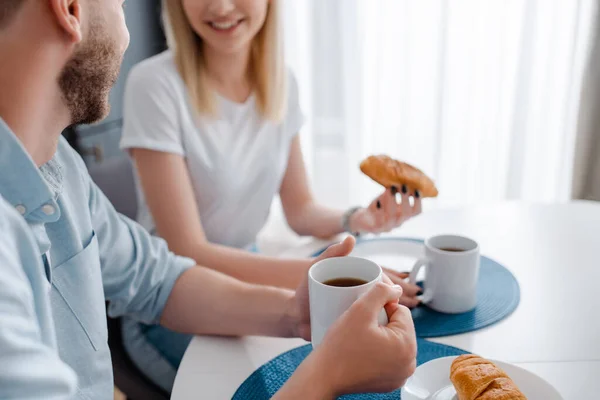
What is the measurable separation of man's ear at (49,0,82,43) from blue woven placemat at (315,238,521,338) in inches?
25.5

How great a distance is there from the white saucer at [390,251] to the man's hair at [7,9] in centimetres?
81

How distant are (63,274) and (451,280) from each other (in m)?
0.60

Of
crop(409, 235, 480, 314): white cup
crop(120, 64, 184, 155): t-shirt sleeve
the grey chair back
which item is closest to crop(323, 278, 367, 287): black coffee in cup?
crop(409, 235, 480, 314): white cup

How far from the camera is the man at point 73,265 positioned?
56 centimetres

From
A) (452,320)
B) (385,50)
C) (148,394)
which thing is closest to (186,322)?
(148,394)

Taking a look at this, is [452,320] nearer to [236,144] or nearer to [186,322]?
[186,322]

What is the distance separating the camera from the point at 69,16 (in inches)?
23.8

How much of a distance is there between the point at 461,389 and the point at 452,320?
0.81 feet

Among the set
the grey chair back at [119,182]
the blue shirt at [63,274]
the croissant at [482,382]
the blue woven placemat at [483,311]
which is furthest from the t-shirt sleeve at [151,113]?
the croissant at [482,382]

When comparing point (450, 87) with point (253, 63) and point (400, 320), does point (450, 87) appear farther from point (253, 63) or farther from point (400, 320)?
point (400, 320)

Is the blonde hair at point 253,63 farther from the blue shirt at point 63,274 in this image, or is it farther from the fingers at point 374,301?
the fingers at point 374,301

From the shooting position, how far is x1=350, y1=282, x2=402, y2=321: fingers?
662 millimetres

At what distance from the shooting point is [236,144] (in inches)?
56.2

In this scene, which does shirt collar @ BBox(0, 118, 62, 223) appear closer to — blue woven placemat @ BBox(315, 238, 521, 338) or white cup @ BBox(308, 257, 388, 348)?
white cup @ BBox(308, 257, 388, 348)
